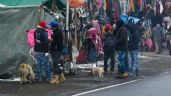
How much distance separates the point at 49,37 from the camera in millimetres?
17375

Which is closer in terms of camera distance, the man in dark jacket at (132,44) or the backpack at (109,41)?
the man in dark jacket at (132,44)

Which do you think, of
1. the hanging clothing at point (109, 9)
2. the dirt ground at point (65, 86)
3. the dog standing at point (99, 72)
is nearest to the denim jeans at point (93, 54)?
the dirt ground at point (65, 86)

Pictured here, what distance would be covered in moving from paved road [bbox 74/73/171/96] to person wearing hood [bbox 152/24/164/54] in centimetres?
1234

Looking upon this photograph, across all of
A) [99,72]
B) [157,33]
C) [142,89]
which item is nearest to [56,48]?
[99,72]

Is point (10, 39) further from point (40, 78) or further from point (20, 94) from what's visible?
point (20, 94)

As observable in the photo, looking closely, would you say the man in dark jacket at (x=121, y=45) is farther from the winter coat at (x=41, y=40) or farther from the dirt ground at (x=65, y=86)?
the winter coat at (x=41, y=40)

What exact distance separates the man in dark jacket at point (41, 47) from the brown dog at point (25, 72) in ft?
0.90

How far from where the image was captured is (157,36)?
99.2ft

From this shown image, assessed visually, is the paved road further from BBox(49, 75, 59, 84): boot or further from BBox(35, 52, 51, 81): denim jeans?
BBox(35, 52, 51, 81): denim jeans

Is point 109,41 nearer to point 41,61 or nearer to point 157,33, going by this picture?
point 41,61

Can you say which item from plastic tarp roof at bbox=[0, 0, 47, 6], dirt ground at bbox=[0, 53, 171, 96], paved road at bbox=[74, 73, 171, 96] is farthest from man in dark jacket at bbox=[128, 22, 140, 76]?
plastic tarp roof at bbox=[0, 0, 47, 6]

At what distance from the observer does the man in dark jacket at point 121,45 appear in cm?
1817

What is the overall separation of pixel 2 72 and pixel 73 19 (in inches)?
202

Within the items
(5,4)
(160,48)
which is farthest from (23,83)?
(160,48)
